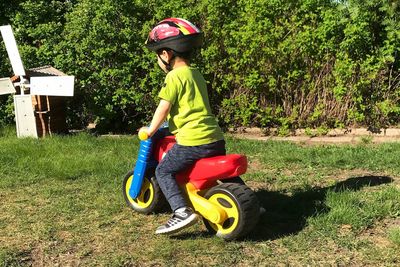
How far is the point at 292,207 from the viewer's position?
4.28 m

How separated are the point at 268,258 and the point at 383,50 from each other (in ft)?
16.2

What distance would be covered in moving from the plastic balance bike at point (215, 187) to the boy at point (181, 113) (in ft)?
0.27

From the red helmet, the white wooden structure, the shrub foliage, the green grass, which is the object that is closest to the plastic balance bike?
the green grass

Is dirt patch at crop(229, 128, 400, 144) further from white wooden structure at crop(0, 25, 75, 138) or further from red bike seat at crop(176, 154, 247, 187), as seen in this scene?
red bike seat at crop(176, 154, 247, 187)

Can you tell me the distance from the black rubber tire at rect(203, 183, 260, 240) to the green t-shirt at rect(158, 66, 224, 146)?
39 centimetres

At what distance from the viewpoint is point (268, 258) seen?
3316mm

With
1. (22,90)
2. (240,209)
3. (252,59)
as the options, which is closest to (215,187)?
(240,209)

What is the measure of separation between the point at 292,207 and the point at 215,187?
0.95m

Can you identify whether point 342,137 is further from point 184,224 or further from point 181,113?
point 184,224

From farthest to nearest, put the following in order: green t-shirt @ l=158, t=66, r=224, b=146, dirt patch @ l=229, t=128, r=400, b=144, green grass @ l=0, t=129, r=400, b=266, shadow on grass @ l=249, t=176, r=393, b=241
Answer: dirt patch @ l=229, t=128, r=400, b=144 → shadow on grass @ l=249, t=176, r=393, b=241 → green t-shirt @ l=158, t=66, r=224, b=146 → green grass @ l=0, t=129, r=400, b=266

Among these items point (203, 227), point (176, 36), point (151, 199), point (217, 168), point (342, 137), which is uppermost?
point (176, 36)

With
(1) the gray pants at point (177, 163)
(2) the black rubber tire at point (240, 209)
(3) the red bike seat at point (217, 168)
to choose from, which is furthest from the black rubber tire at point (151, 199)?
(2) the black rubber tire at point (240, 209)

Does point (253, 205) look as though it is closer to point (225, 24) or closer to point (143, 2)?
point (225, 24)

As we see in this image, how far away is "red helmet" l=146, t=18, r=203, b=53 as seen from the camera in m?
3.64
